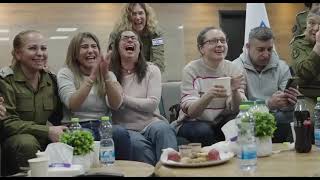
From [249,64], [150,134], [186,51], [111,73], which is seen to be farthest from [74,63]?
[186,51]

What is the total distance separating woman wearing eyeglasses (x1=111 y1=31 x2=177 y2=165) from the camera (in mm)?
2666

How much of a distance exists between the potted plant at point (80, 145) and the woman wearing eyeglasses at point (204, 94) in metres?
0.94

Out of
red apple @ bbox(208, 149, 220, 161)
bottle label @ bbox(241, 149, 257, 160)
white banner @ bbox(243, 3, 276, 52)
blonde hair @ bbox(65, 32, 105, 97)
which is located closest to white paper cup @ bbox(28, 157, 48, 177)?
red apple @ bbox(208, 149, 220, 161)

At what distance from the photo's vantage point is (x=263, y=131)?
78.7 inches

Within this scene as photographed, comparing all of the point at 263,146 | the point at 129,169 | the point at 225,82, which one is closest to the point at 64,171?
the point at 129,169

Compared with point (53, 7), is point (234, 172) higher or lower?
lower

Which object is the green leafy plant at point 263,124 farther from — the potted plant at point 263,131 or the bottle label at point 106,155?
the bottle label at point 106,155

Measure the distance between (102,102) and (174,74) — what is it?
2885 millimetres

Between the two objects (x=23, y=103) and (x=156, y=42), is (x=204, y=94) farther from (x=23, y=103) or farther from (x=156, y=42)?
(x=23, y=103)

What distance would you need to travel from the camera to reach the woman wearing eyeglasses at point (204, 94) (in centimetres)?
274

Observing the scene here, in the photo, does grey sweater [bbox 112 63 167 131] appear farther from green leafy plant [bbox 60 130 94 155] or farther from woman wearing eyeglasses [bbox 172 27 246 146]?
green leafy plant [bbox 60 130 94 155]

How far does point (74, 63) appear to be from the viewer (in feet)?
9.15

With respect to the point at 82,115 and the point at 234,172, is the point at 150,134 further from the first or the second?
the point at 234,172

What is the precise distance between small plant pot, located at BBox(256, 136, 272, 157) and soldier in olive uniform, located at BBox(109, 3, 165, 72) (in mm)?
1493
